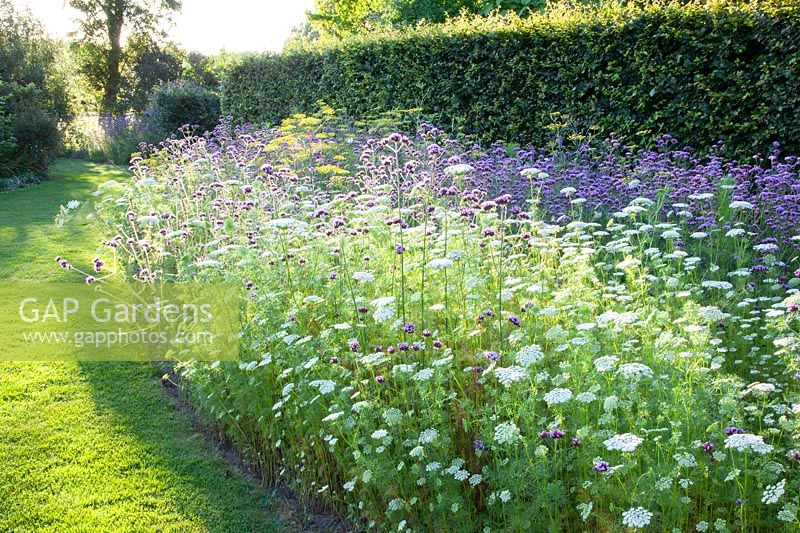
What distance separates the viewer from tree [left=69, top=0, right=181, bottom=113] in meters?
28.5

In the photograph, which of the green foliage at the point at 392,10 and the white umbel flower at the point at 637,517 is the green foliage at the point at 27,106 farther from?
the white umbel flower at the point at 637,517

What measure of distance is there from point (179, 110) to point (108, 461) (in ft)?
52.6

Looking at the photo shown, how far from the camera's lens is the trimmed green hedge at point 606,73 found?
7234mm

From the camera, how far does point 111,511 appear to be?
323 cm

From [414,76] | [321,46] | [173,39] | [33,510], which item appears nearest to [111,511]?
[33,510]

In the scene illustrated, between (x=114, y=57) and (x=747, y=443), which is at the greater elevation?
(x=114, y=57)

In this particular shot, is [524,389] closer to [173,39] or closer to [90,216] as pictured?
[90,216]

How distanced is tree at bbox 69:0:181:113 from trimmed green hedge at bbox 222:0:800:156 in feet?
68.1

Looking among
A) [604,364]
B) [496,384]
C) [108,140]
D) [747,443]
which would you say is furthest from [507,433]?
[108,140]

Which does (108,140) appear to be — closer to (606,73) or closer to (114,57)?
(114,57)

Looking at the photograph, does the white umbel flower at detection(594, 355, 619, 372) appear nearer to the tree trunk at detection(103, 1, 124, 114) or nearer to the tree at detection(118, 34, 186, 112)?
the tree at detection(118, 34, 186, 112)

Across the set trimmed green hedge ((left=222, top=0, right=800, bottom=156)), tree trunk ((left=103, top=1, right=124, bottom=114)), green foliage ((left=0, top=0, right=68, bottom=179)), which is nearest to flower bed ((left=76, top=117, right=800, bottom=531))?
trimmed green hedge ((left=222, top=0, right=800, bottom=156))

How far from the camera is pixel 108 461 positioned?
3.67m

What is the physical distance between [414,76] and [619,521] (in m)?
9.64
